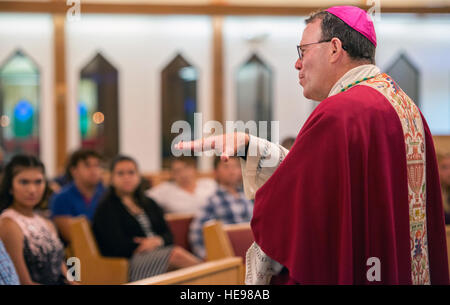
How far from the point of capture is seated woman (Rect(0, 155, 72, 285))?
9.18 feet

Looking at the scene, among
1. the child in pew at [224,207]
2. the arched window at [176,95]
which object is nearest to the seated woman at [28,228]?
the child in pew at [224,207]

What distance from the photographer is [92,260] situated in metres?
4.11

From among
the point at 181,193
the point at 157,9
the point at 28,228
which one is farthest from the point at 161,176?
the point at 28,228

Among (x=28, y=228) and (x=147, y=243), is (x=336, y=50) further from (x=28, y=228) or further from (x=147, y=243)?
(x=147, y=243)

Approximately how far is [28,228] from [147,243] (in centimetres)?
151

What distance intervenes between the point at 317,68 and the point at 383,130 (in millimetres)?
295

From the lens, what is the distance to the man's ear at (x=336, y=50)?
1784 millimetres

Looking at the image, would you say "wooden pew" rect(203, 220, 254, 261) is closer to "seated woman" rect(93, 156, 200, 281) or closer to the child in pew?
"seated woman" rect(93, 156, 200, 281)

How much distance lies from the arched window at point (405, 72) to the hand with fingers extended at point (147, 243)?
6.07 m

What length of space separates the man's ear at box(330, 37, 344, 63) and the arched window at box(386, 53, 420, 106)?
7.76 meters

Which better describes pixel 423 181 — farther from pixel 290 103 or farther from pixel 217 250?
pixel 290 103

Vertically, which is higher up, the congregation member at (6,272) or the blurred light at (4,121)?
the blurred light at (4,121)

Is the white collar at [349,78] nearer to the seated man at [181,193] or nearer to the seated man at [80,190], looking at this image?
the seated man at [80,190]
